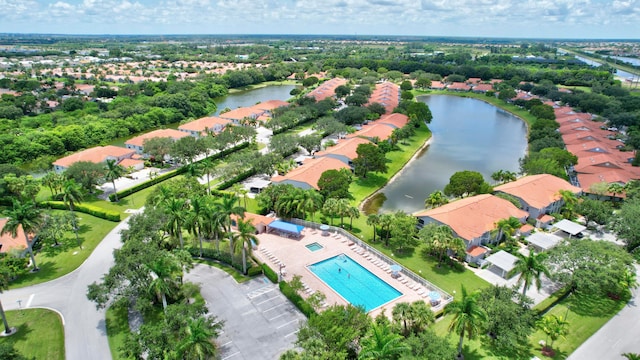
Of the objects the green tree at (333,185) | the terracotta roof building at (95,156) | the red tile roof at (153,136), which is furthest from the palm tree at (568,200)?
the terracotta roof building at (95,156)

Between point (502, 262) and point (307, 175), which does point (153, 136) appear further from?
point (502, 262)

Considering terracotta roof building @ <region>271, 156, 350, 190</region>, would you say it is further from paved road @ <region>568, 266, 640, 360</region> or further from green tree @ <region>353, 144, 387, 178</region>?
paved road @ <region>568, 266, 640, 360</region>

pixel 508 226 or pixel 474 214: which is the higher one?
pixel 474 214

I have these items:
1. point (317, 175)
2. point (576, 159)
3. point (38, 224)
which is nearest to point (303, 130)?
point (317, 175)

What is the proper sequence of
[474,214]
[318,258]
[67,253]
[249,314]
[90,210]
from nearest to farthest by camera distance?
[249,314]
[318,258]
[67,253]
[474,214]
[90,210]

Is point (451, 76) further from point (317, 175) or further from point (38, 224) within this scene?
point (38, 224)

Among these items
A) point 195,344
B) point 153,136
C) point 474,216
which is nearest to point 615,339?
point 474,216
